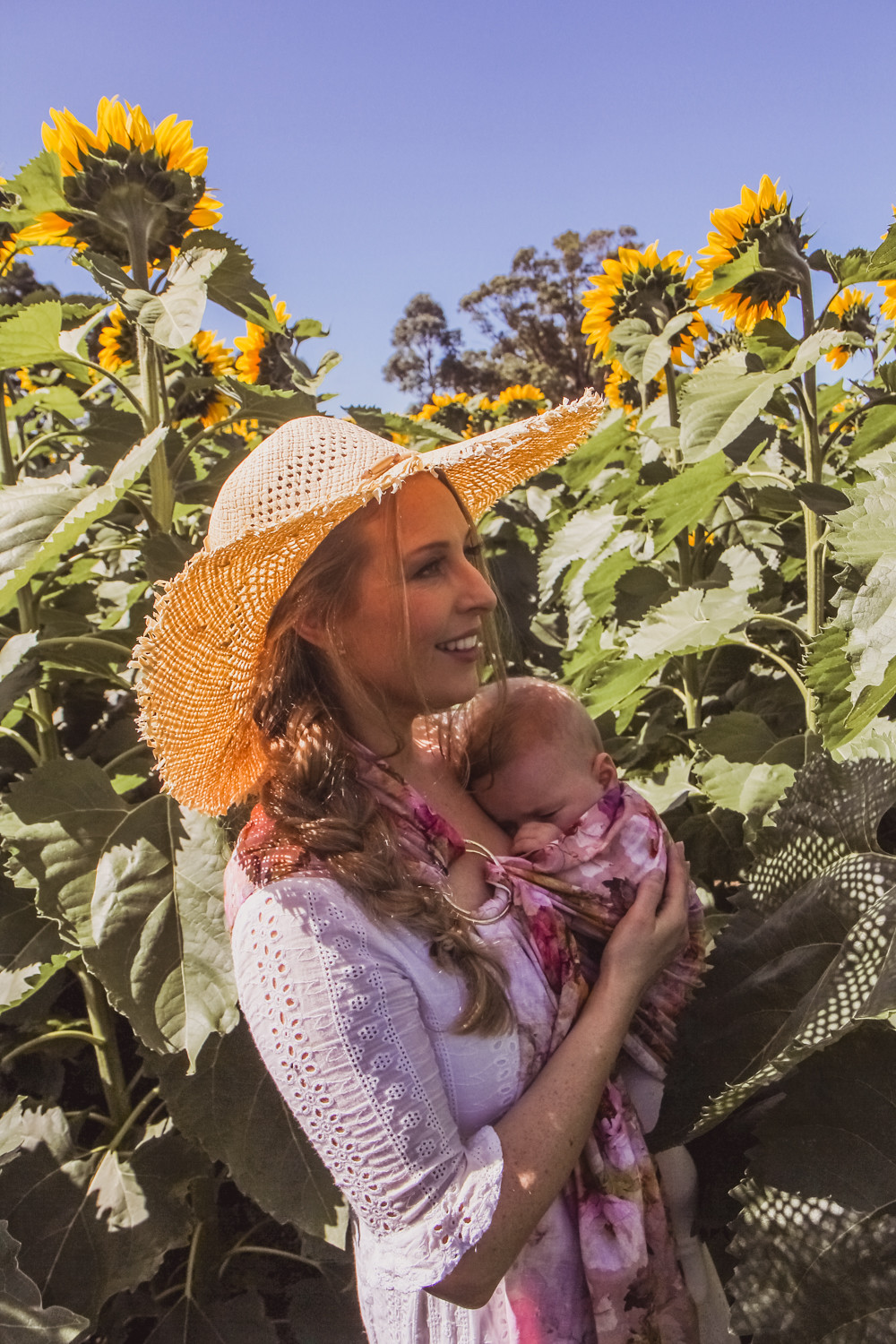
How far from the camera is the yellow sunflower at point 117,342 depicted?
8.31 ft

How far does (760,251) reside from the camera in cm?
198

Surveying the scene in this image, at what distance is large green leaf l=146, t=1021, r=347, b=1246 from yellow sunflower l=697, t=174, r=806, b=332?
1575 mm

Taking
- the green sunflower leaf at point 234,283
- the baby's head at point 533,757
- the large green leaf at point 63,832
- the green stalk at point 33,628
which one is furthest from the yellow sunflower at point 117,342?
the baby's head at point 533,757

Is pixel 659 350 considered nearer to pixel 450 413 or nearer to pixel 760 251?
pixel 760 251

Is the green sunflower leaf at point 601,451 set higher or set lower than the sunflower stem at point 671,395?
lower

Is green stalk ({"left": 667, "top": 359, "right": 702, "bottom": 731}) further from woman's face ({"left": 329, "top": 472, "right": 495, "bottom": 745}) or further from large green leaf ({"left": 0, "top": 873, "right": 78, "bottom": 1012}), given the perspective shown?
large green leaf ({"left": 0, "top": 873, "right": 78, "bottom": 1012})

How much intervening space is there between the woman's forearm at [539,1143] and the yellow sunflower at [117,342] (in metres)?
1.93

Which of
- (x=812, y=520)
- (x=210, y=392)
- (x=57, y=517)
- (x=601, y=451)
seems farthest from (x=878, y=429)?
(x=210, y=392)

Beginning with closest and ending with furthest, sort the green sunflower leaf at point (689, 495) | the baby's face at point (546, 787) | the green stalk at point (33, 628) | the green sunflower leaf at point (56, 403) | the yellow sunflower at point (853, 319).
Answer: the baby's face at point (546, 787)
the green stalk at point (33, 628)
the green sunflower leaf at point (689, 495)
the green sunflower leaf at point (56, 403)
the yellow sunflower at point (853, 319)

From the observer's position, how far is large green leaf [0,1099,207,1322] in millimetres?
1728

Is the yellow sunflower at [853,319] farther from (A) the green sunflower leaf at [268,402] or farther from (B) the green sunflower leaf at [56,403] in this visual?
(B) the green sunflower leaf at [56,403]

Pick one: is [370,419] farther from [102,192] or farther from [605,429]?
[605,429]

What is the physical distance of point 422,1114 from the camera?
1.03 metres

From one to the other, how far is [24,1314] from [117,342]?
6.49 ft
